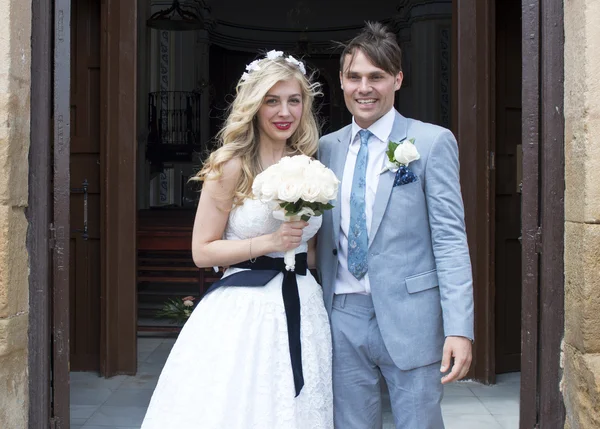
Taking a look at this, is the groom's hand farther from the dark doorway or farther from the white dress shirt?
the dark doorway

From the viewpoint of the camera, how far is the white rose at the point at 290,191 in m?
2.17

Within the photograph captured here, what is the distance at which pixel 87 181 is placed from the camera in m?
5.02

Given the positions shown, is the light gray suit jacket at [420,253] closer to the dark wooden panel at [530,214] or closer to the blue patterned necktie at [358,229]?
the blue patterned necktie at [358,229]

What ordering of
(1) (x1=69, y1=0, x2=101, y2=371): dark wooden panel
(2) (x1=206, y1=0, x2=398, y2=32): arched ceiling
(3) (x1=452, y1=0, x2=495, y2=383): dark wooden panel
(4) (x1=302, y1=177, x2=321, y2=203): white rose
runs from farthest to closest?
(2) (x1=206, y1=0, x2=398, y2=32): arched ceiling, (1) (x1=69, y1=0, x2=101, y2=371): dark wooden panel, (3) (x1=452, y1=0, x2=495, y2=383): dark wooden panel, (4) (x1=302, y1=177, x2=321, y2=203): white rose

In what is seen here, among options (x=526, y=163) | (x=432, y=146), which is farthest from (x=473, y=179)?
(x=432, y=146)

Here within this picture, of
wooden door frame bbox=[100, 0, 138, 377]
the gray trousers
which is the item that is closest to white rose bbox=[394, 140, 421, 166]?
the gray trousers

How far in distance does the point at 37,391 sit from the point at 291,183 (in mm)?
1556

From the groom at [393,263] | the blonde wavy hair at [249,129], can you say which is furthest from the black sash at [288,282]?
the blonde wavy hair at [249,129]

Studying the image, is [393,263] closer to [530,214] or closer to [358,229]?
[358,229]

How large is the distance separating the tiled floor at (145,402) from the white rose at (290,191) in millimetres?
2274

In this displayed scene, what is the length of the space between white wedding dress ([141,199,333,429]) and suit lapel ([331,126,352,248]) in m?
0.08

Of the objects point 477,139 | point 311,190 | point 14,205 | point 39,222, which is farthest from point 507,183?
point 14,205

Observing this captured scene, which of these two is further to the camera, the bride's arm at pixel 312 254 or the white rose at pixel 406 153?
the bride's arm at pixel 312 254

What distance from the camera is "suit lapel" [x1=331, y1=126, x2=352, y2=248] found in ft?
8.07
